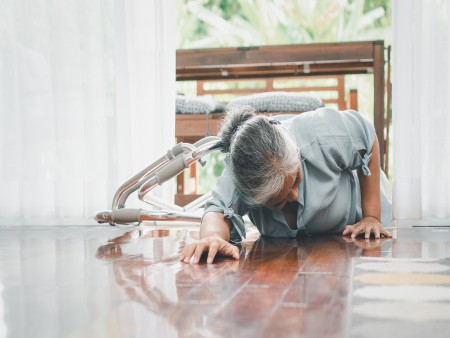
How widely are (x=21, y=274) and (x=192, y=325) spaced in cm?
68

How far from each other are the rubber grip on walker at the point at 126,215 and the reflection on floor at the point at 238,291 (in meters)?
0.29

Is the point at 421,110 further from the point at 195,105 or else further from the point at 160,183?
the point at 195,105

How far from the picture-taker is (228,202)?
1576mm

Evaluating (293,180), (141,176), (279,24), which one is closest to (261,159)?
(293,180)

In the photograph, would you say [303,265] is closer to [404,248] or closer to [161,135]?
[404,248]

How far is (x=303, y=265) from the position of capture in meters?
1.26

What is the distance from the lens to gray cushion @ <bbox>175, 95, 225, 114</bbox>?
2967 millimetres

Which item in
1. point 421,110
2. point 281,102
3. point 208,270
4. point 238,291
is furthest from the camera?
point 281,102

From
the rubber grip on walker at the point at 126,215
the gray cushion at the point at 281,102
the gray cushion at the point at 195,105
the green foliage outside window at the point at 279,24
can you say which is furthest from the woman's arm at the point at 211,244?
the green foliage outside window at the point at 279,24

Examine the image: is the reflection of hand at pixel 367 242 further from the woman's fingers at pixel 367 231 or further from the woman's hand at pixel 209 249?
the woman's hand at pixel 209 249

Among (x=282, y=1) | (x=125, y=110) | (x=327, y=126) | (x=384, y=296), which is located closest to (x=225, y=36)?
(x=282, y=1)

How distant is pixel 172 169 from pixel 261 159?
20.7 inches

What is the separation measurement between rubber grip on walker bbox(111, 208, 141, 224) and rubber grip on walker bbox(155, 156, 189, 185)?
217 mm

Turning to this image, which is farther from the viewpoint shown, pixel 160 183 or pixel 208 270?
pixel 160 183
